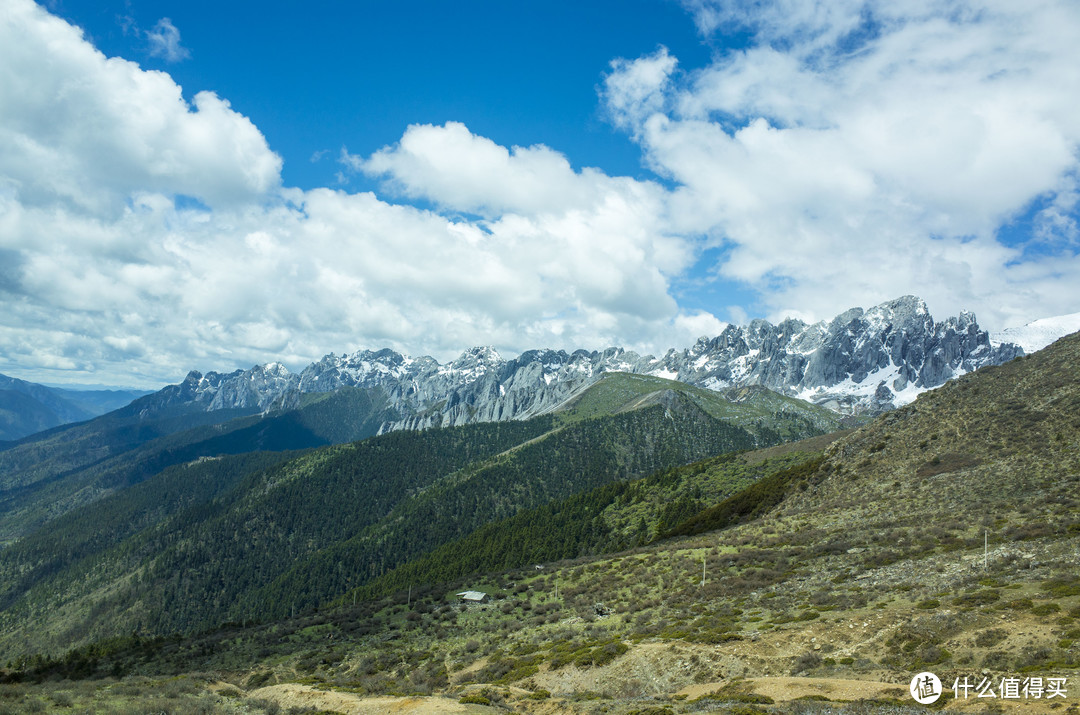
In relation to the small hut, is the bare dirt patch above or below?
above

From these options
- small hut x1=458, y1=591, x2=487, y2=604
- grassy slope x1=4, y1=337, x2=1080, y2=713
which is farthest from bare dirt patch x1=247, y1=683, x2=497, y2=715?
small hut x1=458, y1=591, x2=487, y2=604

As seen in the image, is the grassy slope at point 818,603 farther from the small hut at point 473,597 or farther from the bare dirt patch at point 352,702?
the bare dirt patch at point 352,702

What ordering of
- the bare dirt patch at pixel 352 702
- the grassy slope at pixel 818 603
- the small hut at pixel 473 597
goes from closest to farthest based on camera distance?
the grassy slope at pixel 818 603 → the bare dirt patch at pixel 352 702 → the small hut at pixel 473 597

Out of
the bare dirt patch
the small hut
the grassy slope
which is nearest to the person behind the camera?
the grassy slope

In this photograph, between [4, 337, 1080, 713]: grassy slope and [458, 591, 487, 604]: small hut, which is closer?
[4, 337, 1080, 713]: grassy slope

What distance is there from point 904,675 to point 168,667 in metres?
65.4

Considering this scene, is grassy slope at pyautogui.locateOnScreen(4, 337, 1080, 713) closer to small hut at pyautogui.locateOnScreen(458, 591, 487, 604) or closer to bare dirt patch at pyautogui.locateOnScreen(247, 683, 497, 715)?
small hut at pyautogui.locateOnScreen(458, 591, 487, 604)

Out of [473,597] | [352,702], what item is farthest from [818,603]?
[473,597]

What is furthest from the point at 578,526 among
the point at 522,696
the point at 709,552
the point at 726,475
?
the point at 522,696

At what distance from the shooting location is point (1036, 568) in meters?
Result: 31.0

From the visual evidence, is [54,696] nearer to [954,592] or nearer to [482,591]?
[482,591]

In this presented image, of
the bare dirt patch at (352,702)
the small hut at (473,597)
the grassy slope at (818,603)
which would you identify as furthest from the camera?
the small hut at (473,597)

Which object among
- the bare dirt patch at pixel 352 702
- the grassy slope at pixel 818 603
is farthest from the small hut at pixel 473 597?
the bare dirt patch at pixel 352 702

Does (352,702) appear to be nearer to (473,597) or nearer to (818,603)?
(818,603)
